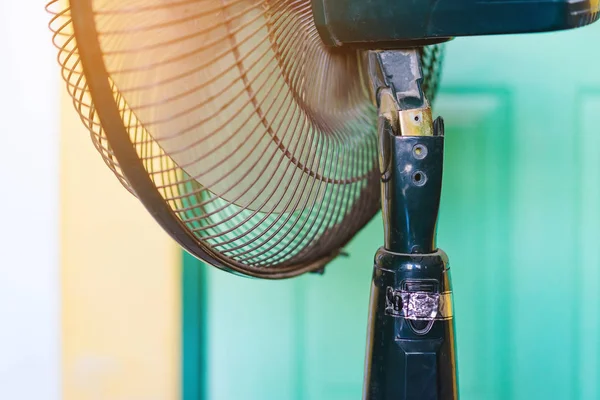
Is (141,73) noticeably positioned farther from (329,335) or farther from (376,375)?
(329,335)

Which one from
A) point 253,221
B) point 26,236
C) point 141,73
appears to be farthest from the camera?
point 26,236

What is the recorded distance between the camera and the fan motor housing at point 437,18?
21.4 inches

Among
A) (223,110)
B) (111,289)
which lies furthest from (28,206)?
(223,110)

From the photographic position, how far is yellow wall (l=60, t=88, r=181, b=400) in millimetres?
1016

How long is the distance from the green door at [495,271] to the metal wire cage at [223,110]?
43 centimetres

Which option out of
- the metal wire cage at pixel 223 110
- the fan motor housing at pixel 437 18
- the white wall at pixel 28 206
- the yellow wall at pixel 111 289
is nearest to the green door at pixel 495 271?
the yellow wall at pixel 111 289

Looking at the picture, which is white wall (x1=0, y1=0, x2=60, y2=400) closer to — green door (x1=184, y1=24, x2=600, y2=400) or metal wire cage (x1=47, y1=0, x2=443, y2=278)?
green door (x1=184, y1=24, x2=600, y2=400)

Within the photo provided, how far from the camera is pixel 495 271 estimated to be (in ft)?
3.72

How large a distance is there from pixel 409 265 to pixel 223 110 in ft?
0.73

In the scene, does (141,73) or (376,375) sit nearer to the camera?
(141,73)

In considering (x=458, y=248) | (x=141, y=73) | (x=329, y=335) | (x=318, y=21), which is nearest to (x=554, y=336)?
(x=458, y=248)

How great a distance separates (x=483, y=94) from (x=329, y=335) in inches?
19.1

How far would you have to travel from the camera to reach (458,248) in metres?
1.13

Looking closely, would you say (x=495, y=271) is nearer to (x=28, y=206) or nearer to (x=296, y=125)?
(x=296, y=125)
